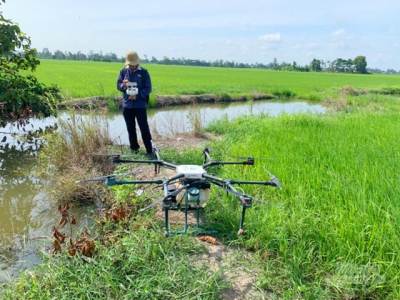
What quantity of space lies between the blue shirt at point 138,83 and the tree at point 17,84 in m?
1.19

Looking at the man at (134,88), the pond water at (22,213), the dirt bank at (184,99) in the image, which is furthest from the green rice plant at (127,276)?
the dirt bank at (184,99)

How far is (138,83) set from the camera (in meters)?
4.39

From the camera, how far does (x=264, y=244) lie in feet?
7.74

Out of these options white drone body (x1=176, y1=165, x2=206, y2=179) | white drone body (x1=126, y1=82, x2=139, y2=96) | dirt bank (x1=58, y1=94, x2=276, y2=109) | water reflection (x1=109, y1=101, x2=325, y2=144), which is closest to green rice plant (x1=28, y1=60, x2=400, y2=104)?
dirt bank (x1=58, y1=94, x2=276, y2=109)

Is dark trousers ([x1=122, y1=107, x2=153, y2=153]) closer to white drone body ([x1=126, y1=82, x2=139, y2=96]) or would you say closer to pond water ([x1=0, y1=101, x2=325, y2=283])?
white drone body ([x1=126, y1=82, x2=139, y2=96])

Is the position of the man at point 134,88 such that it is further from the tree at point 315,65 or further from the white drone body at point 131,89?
the tree at point 315,65

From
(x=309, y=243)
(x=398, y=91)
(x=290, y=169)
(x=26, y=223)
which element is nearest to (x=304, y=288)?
(x=309, y=243)

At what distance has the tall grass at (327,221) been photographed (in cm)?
196

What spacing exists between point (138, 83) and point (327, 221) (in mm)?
3103

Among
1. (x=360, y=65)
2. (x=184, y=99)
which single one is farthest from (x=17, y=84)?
(x=360, y=65)

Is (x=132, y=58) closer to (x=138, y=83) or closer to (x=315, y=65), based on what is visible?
(x=138, y=83)

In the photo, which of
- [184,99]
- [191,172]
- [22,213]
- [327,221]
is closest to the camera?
[191,172]

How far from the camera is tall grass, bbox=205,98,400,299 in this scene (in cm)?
196

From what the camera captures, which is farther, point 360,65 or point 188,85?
point 360,65
